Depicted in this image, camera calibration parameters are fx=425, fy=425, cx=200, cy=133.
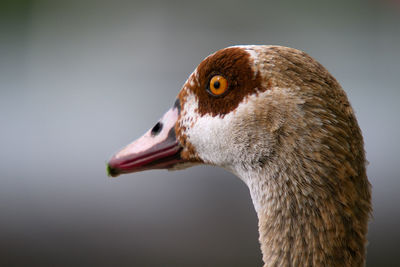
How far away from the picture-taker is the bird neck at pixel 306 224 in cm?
64

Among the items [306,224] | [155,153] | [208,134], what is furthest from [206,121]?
[306,224]

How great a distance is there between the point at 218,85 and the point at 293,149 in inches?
6.6

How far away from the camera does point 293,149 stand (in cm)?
64

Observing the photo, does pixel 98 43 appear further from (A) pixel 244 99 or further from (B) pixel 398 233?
(A) pixel 244 99

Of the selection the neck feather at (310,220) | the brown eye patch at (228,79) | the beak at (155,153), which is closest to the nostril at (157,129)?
the beak at (155,153)

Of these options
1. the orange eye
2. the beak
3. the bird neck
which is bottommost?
the bird neck

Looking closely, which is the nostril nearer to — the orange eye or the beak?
the beak

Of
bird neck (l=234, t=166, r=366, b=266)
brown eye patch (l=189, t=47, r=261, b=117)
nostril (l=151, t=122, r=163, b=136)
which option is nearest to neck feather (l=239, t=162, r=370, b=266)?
bird neck (l=234, t=166, r=366, b=266)

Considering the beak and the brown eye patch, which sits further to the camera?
the beak

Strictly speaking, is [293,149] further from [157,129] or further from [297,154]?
[157,129]

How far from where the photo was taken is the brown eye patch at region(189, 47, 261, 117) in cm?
68

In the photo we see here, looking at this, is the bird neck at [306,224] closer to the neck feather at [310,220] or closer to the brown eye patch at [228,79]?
the neck feather at [310,220]

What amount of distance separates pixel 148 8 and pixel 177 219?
177 cm

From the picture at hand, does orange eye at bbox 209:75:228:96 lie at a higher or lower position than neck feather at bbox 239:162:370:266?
higher
